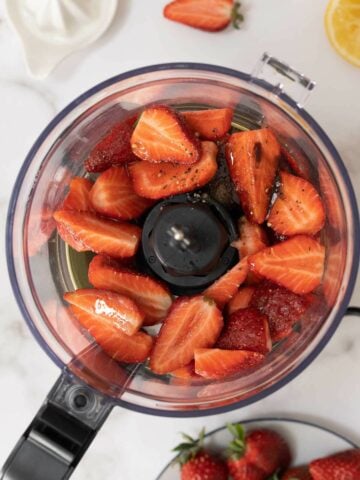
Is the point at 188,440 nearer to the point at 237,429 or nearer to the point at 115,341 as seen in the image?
the point at 237,429

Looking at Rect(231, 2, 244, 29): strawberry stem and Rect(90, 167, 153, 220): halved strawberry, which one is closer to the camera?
Rect(90, 167, 153, 220): halved strawberry

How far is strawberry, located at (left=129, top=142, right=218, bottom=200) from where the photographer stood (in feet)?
2.95

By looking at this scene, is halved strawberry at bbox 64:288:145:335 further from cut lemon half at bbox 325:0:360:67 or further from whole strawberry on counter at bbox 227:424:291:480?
cut lemon half at bbox 325:0:360:67

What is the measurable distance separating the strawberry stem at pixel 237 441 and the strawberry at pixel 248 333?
0.66 ft

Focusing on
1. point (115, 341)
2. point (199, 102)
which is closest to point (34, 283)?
point (115, 341)

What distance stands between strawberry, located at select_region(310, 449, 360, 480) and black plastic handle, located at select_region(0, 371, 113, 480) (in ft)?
1.21

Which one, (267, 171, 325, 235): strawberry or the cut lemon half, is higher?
the cut lemon half

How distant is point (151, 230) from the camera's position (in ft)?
3.16

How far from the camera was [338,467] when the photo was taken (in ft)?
3.46

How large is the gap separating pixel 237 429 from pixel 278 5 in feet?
1.99

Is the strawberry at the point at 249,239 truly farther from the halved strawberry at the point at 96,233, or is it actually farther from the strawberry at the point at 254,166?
the halved strawberry at the point at 96,233

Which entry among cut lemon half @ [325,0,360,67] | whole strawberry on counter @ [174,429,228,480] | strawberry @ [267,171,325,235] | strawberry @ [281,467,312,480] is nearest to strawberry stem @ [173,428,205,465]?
whole strawberry on counter @ [174,429,228,480]

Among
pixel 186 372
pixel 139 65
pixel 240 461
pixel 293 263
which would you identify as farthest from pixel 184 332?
pixel 139 65

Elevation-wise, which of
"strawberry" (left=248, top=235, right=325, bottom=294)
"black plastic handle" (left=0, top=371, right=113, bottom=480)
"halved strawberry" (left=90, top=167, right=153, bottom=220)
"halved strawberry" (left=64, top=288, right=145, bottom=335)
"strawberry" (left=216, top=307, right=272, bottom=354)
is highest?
"strawberry" (left=248, top=235, right=325, bottom=294)
